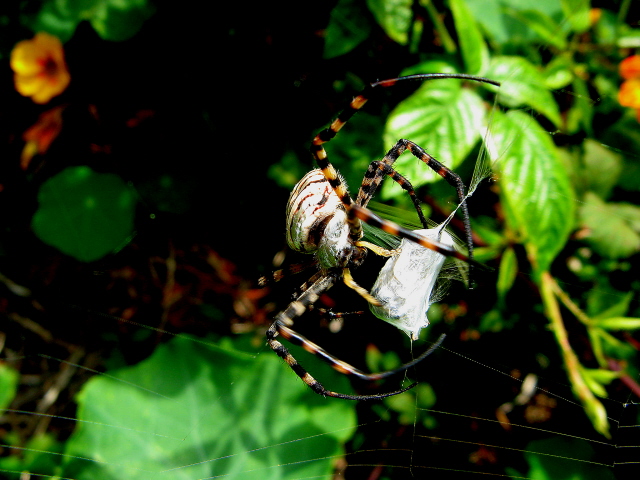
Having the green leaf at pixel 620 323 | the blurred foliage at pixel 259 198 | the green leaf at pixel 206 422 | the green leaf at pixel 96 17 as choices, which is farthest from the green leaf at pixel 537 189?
the green leaf at pixel 96 17

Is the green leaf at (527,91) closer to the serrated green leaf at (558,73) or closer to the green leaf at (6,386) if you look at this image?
the serrated green leaf at (558,73)

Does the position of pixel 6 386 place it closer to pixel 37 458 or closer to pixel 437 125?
pixel 37 458

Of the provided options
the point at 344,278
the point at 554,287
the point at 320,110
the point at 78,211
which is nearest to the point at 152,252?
the point at 78,211

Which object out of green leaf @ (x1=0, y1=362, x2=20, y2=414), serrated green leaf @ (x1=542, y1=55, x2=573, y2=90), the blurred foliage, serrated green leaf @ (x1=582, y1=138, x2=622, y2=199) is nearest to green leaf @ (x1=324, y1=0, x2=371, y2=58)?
the blurred foliage

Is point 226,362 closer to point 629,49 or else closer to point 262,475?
point 262,475

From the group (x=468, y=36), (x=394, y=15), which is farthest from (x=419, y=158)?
(x=394, y=15)

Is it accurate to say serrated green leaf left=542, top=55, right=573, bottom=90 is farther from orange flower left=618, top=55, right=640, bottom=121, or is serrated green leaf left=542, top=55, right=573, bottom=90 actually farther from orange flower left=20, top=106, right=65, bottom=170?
orange flower left=20, top=106, right=65, bottom=170
